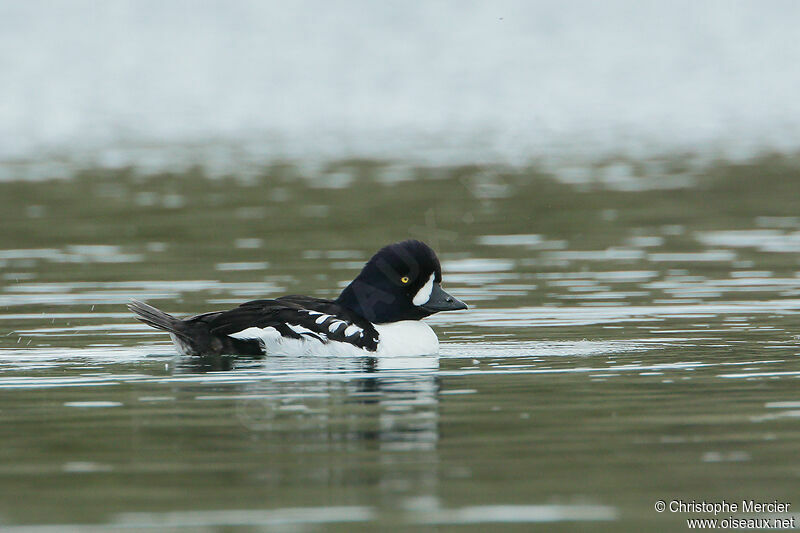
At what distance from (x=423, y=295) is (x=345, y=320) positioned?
33.3 inches

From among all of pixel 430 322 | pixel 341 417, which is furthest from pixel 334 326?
pixel 430 322

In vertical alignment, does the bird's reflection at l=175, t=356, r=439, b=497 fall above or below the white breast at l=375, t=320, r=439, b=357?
below

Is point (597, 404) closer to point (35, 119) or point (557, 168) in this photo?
point (557, 168)

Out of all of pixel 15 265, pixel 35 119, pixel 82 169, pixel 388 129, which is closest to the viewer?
pixel 15 265

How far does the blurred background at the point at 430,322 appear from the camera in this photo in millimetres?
8289

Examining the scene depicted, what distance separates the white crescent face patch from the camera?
1369 cm

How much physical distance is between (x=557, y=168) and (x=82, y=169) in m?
10.3

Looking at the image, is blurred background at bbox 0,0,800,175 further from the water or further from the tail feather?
the tail feather

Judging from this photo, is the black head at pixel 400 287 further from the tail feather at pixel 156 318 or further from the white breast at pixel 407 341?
the tail feather at pixel 156 318

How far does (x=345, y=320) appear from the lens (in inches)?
518

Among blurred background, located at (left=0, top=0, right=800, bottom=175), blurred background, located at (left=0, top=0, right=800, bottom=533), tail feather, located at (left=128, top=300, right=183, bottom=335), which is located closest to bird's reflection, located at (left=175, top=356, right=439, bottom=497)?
blurred background, located at (left=0, top=0, right=800, bottom=533)

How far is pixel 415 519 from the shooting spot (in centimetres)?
762

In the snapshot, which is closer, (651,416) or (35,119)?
(651,416)

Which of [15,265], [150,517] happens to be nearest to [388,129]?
[15,265]
